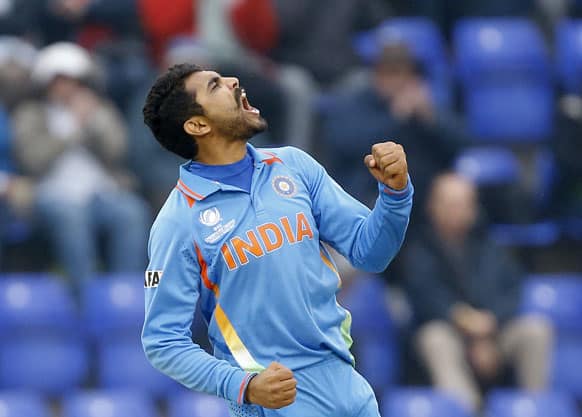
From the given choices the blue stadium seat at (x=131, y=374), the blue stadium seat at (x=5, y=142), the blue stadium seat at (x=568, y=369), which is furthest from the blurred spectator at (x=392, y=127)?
the blue stadium seat at (x=5, y=142)

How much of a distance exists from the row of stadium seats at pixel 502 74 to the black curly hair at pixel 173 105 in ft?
16.1

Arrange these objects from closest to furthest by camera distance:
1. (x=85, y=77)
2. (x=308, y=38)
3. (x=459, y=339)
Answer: (x=459, y=339), (x=85, y=77), (x=308, y=38)

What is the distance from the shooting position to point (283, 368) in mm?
3436

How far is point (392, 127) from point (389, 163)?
398 centimetres

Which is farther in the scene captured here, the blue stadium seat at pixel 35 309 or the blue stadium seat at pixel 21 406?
the blue stadium seat at pixel 35 309

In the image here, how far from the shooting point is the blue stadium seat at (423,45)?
8.54 m

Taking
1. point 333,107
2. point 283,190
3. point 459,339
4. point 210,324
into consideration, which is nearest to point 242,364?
point 210,324

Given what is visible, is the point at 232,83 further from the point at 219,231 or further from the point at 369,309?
the point at 369,309

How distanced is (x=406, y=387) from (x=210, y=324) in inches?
141

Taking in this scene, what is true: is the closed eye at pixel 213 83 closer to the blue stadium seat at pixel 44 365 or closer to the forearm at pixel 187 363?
the forearm at pixel 187 363

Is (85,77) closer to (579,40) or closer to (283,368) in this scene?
(579,40)

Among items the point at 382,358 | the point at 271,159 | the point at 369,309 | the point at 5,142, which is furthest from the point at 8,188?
the point at 271,159

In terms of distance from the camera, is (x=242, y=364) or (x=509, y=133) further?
(x=509, y=133)

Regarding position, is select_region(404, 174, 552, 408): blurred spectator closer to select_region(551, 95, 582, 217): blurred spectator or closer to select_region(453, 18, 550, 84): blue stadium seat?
select_region(551, 95, 582, 217): blurred spectator
